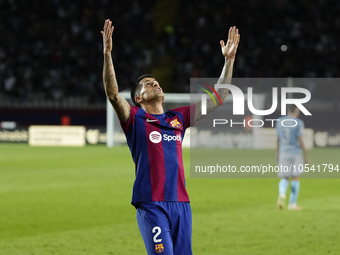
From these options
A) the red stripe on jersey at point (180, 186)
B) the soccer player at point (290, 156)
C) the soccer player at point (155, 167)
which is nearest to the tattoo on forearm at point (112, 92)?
the soccer player at point (155, 167)

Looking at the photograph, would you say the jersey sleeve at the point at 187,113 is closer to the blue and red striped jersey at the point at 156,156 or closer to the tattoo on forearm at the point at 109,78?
the blue and red striped jersey at the point at 156,156

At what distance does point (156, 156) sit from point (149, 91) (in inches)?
19.0

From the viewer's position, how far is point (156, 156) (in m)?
3.96

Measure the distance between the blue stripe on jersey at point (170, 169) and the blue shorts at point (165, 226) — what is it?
0.20 feet

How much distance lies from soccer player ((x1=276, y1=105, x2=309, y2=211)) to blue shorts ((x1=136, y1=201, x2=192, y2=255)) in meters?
5.46

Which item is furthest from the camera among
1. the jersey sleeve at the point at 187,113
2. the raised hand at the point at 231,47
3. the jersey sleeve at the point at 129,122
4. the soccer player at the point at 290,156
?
the soccer player at the point at 290,156

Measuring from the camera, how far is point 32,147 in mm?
22719

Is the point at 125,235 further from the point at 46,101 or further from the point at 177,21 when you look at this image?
the point at 177,21

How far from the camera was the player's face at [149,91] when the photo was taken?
159 inches

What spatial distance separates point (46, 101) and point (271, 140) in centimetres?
995

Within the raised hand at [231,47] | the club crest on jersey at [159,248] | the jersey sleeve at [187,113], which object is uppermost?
the raised hand at [231,47]

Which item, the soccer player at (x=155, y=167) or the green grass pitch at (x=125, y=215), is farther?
the green grass pitch at (x=125, y=215)

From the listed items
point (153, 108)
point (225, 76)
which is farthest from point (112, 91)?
point (225, 76)

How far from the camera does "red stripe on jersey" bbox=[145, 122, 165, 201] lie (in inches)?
153
